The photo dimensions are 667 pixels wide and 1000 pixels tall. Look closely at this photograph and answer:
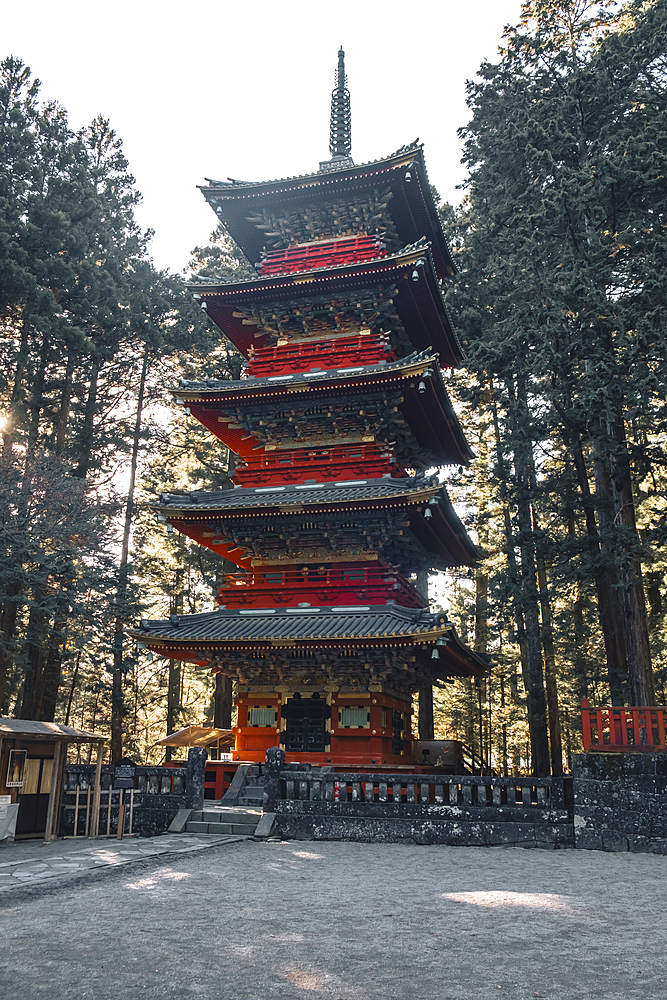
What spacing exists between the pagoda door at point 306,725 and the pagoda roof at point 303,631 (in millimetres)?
2194

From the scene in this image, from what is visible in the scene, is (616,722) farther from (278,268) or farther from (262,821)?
(278,268)

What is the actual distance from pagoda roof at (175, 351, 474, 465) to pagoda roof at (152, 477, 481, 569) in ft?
8.84

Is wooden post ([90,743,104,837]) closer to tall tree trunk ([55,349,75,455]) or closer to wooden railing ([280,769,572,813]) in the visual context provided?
wooden railing ([280,769,572,813])

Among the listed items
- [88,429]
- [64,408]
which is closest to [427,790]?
[64,408]

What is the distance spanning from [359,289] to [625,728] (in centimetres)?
1419

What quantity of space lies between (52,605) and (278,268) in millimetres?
13127

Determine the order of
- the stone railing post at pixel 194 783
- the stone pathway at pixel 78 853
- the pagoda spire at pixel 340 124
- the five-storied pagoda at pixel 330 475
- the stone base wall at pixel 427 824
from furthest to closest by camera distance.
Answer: the pagoda spire at pixel 340 124 → the five-storied pagoda at pixel 330 475 → the stone railing post at pixel 194 783 → the stone base wall at pixel 427 824 → the stone pathway at pixel 78 853

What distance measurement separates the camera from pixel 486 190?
2298 centimetres

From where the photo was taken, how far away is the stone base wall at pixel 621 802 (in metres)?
12.5

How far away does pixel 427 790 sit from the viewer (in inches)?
550

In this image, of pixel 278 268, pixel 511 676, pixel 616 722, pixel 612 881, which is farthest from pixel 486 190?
pixel 511 676

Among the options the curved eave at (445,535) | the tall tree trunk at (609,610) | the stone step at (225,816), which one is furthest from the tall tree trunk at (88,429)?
Answer: the tall tree trunk at (609,610)

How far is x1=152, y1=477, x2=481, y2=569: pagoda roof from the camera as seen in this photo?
1844 cm

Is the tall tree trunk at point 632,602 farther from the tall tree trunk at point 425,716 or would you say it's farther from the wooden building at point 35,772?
the wooden building at point 35,772
